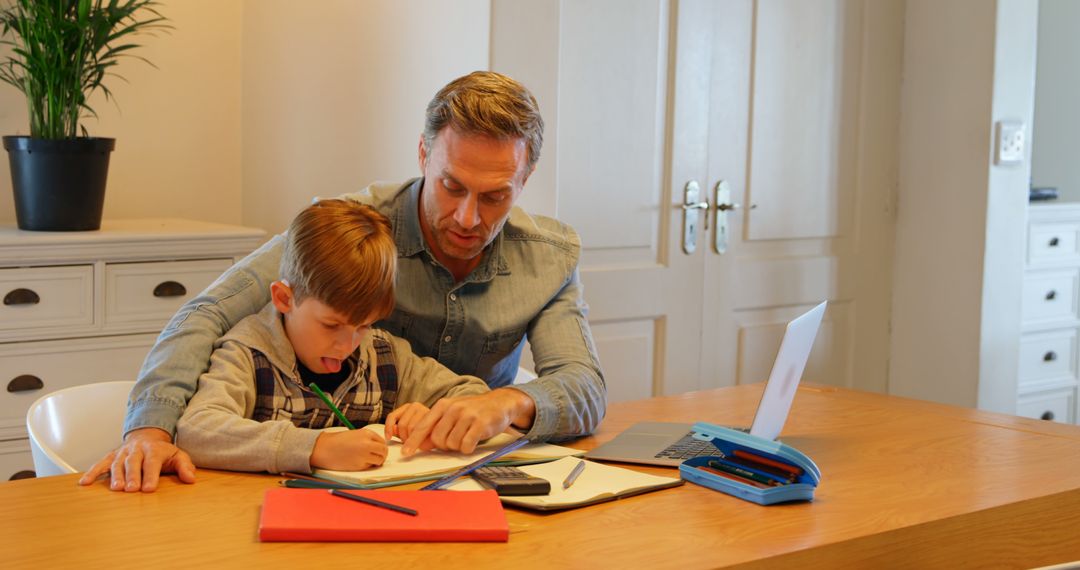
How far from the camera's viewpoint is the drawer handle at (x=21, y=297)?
8.93 feet

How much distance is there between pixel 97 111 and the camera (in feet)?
10.9

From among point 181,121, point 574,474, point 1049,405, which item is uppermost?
point 181,121

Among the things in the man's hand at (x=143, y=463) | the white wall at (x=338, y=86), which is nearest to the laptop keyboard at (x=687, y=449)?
the man's hand at (x=143, y=463)

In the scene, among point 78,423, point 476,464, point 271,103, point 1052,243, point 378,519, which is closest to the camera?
point 378,519

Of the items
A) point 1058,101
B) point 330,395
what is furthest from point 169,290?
point 1058,101

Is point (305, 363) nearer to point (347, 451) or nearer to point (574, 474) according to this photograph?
point (347, 451)

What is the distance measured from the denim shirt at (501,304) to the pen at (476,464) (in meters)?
0.09

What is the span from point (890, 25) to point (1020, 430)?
2.27 metres

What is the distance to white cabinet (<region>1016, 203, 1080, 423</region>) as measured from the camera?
13.0 feet

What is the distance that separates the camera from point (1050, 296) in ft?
13.3

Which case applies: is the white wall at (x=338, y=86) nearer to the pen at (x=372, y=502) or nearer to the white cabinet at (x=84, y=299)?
the white cabinet at (x=84, y=299)

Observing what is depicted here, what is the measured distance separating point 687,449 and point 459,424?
36 cm

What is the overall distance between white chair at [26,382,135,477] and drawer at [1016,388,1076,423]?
10.3 feet

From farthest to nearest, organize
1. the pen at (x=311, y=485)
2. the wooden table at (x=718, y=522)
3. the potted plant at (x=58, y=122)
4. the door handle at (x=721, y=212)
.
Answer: the door handle at (x=721, y=212)
the potted plant at (x=58, y=122)
the pen at (x=311, y=485)
the wooden table at (x=718, y=522)
